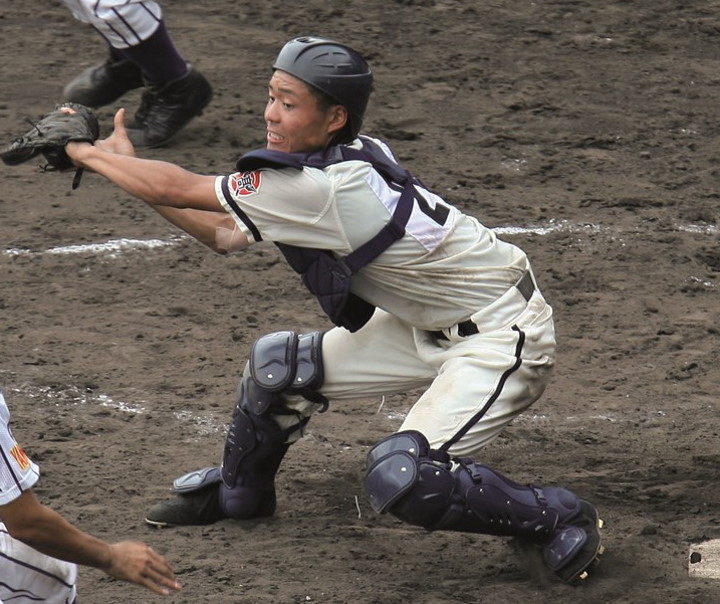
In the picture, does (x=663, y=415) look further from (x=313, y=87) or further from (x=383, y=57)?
(x=383, y=57)

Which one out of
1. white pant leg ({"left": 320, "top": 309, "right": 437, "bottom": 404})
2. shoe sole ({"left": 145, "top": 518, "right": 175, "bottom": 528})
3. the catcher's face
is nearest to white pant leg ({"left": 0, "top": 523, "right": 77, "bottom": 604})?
shoe sole ({"left": 145, "top": 518, "right": 175, "bottom": 528})

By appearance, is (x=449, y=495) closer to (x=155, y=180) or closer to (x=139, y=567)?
(x=139, y=567)

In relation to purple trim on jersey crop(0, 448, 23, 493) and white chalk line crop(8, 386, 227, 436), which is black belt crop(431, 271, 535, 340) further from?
purple trim on jersey crop(0, 448, 23, 493)

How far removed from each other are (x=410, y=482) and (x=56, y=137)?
144cm

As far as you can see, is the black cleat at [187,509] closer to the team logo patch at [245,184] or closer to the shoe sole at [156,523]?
the shoe sole at [156,523]

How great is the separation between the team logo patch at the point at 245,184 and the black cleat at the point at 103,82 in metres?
3.72

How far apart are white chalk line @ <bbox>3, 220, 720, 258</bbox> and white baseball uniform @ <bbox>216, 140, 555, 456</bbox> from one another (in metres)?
2.29

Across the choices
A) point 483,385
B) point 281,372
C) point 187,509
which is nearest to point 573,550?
point 483,385

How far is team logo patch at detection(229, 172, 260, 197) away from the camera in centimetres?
398

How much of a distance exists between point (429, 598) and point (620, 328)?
2153 mm

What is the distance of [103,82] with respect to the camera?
7.52 metres

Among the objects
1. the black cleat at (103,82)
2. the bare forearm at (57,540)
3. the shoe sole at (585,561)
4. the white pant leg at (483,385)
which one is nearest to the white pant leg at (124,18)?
the black cleat at (103,82)

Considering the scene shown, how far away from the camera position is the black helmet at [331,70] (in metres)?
4.09

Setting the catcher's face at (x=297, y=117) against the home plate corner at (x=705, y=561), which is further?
the home plate corner at (x=705, y=561)
